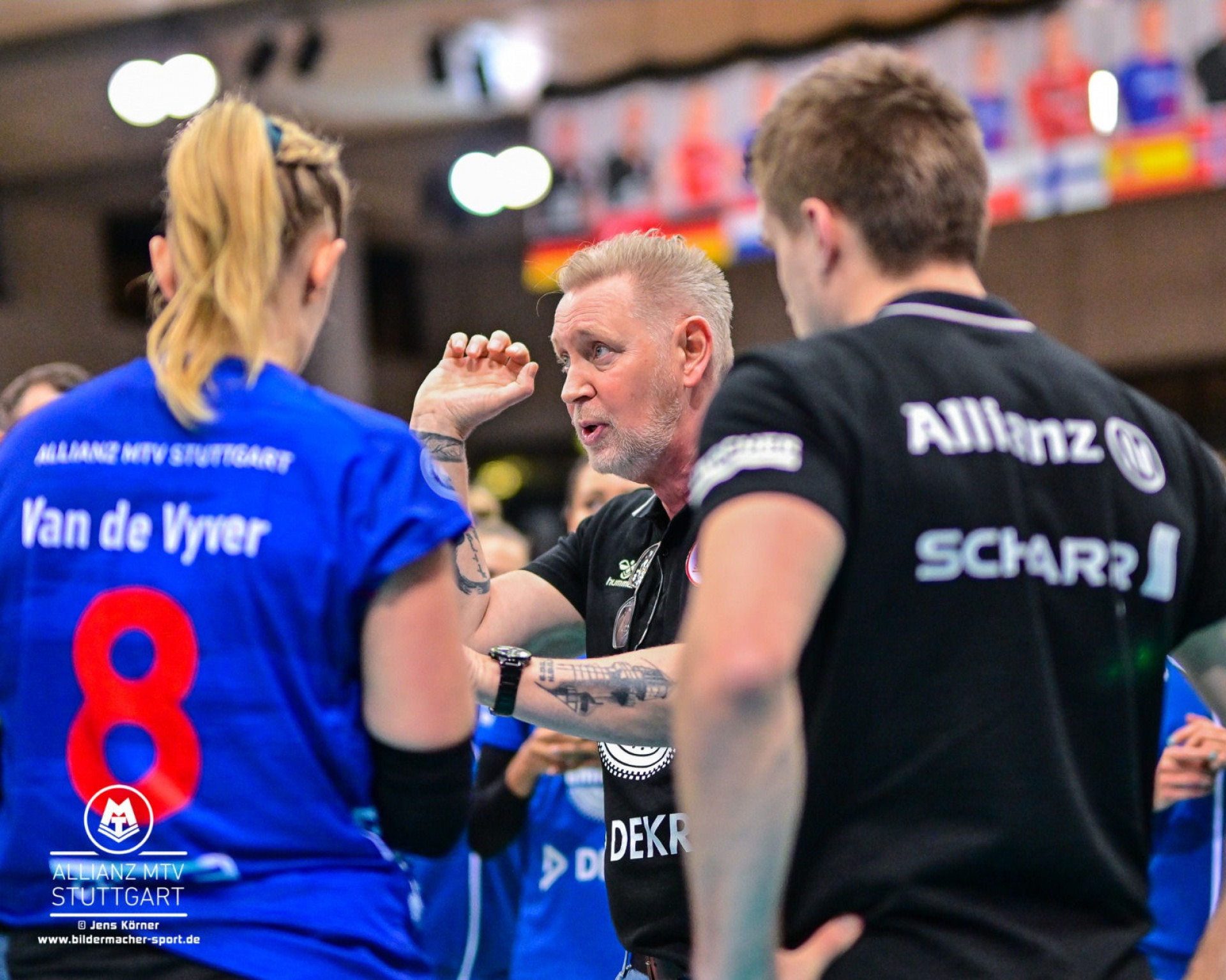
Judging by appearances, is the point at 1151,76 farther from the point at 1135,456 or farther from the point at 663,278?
the point at 1135,456

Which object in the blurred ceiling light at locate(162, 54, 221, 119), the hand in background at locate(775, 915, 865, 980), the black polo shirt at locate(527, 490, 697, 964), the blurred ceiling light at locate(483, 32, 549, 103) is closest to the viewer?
the hand in background at locate(775, 915, 865, 980)

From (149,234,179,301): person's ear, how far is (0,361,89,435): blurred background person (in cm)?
260

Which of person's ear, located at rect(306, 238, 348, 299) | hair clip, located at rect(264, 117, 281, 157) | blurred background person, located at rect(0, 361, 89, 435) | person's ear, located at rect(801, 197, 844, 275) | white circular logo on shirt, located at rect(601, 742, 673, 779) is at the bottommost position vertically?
white circular logo on shirt, located at rect(601, 742, 673, 779)

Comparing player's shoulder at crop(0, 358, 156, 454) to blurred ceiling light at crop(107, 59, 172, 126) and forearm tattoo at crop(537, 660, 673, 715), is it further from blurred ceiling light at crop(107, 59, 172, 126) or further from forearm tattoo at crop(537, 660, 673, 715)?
blurred ceiling light at crop(107, 59, 172, 126)

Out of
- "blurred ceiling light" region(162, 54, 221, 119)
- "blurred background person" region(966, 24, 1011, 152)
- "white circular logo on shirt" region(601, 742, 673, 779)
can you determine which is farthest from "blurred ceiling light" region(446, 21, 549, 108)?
"white circular logo on shirt" region(601, 742, 673, 779)

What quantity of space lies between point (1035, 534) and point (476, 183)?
988 cm

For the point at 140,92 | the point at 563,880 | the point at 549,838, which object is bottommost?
the point at 563,880

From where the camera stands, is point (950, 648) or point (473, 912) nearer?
point (950, 648)

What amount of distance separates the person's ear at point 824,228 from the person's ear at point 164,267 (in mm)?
777

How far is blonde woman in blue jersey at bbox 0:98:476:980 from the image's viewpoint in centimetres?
145

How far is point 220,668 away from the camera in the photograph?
1.46 metres

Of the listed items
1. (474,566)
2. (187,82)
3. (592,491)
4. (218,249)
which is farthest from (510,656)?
(187,82)

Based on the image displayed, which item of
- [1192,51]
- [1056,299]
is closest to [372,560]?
[1192,51]
